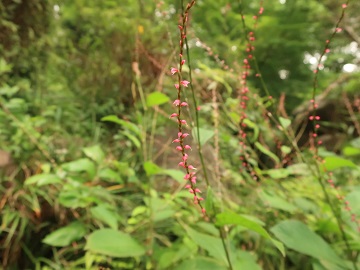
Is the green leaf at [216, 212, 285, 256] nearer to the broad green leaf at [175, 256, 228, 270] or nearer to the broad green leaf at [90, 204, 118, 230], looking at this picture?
the broad green leaf at [175, 256, 228, 270]

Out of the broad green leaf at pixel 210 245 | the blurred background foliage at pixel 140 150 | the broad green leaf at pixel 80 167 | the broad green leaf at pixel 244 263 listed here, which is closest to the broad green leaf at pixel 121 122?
the blurred background foliage at pixel 140 150

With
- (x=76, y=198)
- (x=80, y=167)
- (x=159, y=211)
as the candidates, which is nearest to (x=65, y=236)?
(x=76, y=198)

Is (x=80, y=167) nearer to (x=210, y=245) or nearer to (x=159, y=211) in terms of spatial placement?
(x=159, y=211)

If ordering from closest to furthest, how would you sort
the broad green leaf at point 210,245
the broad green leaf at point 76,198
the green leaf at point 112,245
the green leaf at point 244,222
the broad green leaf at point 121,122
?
the green leaf at point 244,222
the broad green leaf at point 210,245
the green leaf at point 112,245
the broad green leaf at point 121,122
the broad green leaf at point 76,198

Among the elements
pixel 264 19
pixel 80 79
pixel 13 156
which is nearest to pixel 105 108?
pixel 80 79

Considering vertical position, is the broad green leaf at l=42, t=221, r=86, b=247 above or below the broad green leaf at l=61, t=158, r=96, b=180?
below

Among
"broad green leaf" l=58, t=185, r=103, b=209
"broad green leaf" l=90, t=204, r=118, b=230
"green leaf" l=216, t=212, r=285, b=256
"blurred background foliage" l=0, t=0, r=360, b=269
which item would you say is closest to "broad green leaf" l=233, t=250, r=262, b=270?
"blurred background foliage" l=0, t=0, r=360, b=269

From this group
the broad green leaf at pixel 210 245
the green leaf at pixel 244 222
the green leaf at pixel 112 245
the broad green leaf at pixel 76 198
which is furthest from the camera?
the broad green leaf at pixel 76 198

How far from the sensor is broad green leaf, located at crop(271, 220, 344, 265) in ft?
2.81

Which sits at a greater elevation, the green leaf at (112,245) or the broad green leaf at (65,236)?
the green leaf at (112,245)

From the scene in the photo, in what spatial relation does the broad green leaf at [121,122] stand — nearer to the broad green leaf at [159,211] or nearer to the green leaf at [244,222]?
the broad green leaf at [159,211]

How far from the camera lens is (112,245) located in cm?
93

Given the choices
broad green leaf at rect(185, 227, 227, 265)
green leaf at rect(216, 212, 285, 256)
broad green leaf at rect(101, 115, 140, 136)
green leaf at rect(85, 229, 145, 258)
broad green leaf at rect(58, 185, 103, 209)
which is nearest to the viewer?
green leaf at rect(216, 212, 285, 256)

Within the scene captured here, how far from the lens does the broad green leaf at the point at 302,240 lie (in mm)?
856
